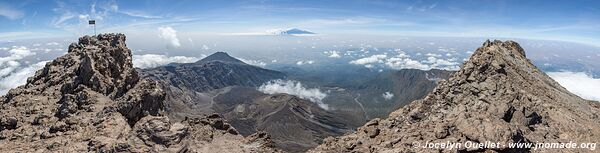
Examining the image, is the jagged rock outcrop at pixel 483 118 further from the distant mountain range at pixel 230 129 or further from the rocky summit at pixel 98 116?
the rocky summit at pixel 98 116

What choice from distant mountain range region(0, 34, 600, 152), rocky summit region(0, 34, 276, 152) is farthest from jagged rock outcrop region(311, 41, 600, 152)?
rocky summit region(0, 34, 276, 152)

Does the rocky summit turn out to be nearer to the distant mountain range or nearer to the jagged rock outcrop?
the distant mountain range

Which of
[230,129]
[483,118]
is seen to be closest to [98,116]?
[230,129]

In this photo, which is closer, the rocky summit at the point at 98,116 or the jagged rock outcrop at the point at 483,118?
the jagged rock outcrop at the point at 483,118

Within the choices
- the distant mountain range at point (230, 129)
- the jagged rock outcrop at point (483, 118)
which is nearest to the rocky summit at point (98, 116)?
the distant mountain range at point (230, 129)

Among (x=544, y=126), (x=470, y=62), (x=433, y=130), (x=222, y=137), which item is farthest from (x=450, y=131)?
(x=222, y=137)

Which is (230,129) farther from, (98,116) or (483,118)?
(483,118)
